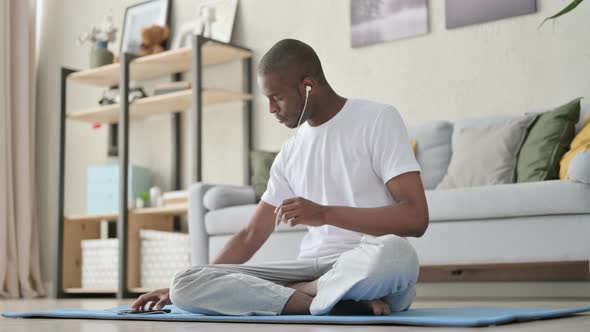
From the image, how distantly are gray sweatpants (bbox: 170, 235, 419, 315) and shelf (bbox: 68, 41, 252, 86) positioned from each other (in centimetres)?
266

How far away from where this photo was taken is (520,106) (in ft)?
12.4

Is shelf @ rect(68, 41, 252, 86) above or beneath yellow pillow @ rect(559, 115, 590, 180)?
above

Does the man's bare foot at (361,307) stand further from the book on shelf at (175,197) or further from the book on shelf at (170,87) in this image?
the book on shelf at (170,87)

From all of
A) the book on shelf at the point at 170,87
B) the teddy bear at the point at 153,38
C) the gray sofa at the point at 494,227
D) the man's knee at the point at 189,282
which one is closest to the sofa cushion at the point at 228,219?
the gray sofa at the point at 494,227

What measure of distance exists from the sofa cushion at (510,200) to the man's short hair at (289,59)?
4.06 ft

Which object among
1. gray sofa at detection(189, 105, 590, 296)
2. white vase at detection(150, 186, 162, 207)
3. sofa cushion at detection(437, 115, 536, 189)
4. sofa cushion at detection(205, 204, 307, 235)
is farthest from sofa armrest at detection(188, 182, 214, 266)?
sofa cushion at detection(437, 115, 536, 189)

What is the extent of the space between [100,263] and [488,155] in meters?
2.48

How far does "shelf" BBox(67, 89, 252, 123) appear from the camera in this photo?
179 inches

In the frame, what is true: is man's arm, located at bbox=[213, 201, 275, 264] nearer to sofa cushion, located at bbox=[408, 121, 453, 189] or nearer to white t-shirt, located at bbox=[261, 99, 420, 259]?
white t-shirt, located at bbox=[261, 99, 420, 259]

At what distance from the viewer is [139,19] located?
5.18 meters


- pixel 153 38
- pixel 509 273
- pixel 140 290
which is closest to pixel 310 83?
pixel 509 273

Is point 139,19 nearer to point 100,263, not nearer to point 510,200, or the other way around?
point 100,263

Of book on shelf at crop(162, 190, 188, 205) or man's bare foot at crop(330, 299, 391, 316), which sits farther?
book on shelf at crop(162, 190, 188, 205)

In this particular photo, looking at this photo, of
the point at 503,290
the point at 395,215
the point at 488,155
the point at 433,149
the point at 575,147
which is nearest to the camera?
the point at 395,215
